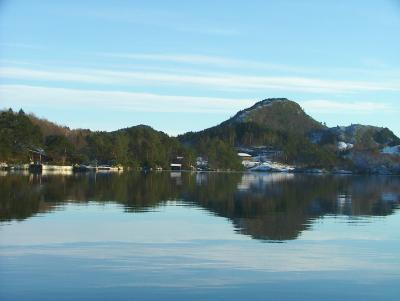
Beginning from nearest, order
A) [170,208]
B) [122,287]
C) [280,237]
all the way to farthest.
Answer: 1. [122,287]
2. [280,237]
3. [170,208]

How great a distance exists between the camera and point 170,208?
36906mm

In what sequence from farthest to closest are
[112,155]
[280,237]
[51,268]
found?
[112,155] → [280,237] → [51,268]

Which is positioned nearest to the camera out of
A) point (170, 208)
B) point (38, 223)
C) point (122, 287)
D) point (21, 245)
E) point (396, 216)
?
point (122, 287)

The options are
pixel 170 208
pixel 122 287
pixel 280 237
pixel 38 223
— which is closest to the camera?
pixel 122 287

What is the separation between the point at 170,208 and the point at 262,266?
19.8 m

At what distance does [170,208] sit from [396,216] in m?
13.1

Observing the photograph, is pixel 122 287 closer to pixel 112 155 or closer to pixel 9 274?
pixel 9 274

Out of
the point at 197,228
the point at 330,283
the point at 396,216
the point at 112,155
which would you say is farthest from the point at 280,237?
the point at 112,155

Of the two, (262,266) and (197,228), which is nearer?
(262,266)

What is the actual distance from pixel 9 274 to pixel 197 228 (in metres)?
12.1

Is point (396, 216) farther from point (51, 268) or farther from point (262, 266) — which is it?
point (51, 268)

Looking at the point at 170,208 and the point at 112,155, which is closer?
the point at 170,208

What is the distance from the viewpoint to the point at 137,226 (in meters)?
26.7

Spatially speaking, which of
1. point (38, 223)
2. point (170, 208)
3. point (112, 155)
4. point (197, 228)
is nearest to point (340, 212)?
point (170, 208)
